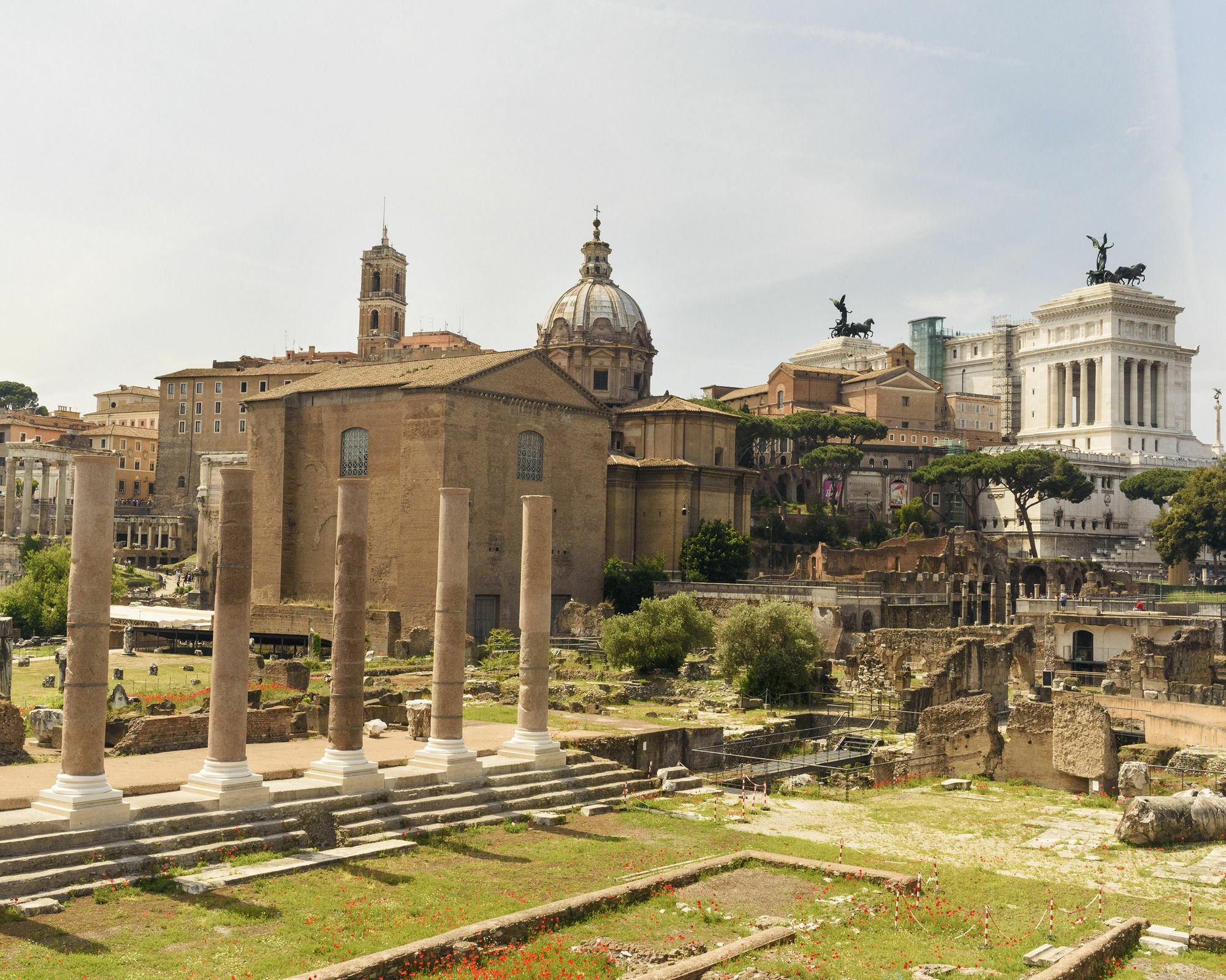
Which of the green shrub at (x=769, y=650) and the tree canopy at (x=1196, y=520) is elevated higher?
the tree canopy at (x=1196, y=520)

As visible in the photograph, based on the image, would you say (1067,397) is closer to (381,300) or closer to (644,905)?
(381,300)

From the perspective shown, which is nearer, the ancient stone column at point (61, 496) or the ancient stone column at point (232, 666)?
the ancient stone column at point (232, 666)

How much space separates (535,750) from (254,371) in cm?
6131

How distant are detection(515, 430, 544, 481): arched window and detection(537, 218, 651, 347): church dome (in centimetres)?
1769

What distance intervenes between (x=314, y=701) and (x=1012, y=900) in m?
14.9

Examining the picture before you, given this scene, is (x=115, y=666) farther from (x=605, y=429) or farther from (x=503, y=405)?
(x=605, y=429)

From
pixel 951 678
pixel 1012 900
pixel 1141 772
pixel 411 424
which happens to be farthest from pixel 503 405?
pixel 1012 900

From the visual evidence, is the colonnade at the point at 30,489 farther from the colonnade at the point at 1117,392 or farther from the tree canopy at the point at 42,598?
the colonnade at the point at 1117,392

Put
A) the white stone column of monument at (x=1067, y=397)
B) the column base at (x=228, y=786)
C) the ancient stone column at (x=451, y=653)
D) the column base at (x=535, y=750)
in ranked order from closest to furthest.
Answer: the column base at (x=228, y=786) → the ancient stone column at (x=451, y=653) → the column base at (x=535, y=750) → the white stone column of monument at (x=1067, y=397)

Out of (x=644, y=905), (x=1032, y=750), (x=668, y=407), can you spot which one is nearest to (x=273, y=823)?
(x=644, y=905)

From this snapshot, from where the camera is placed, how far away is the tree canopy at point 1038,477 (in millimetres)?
64812

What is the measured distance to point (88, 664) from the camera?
495 inches

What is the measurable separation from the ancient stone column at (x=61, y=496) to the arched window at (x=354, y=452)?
2781 cm

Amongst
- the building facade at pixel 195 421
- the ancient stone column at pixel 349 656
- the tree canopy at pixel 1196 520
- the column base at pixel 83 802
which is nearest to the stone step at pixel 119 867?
the column base at pixel 83 802
